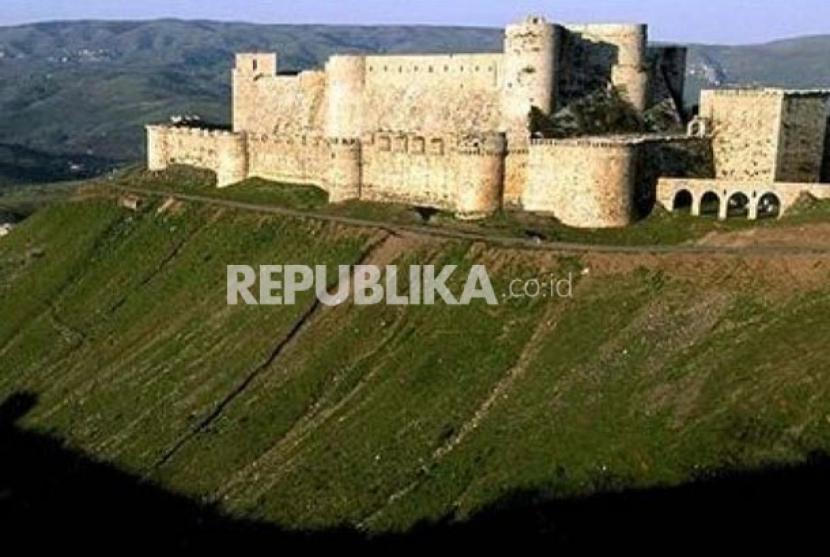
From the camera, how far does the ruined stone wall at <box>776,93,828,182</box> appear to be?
70062 millimetres

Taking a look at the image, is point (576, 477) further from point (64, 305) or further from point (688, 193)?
point (64, 305)

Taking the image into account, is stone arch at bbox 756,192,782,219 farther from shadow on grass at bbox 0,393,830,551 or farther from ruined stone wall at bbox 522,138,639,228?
shadow on grass at bbox 0,393,830,551

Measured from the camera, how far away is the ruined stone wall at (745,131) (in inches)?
2761

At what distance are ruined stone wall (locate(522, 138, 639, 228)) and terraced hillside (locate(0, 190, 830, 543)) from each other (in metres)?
5.44

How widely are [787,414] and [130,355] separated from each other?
3888 cm

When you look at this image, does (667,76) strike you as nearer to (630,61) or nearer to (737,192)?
(630,61)

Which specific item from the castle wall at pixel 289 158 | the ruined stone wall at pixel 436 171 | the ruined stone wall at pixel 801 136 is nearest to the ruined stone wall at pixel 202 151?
the castle wall at pixel 289 158

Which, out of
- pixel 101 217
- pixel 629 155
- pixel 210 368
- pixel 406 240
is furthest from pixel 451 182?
pixel 101 217

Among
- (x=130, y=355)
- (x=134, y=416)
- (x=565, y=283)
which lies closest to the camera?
(x=565, y=283)

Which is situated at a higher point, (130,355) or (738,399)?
(738,399)

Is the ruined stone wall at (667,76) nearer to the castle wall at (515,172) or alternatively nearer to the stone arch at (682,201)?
the stone arch at (682,201)

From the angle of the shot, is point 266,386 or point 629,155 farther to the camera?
point 629,155

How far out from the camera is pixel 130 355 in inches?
2815

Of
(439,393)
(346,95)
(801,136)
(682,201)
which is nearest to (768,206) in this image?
(682,201)
